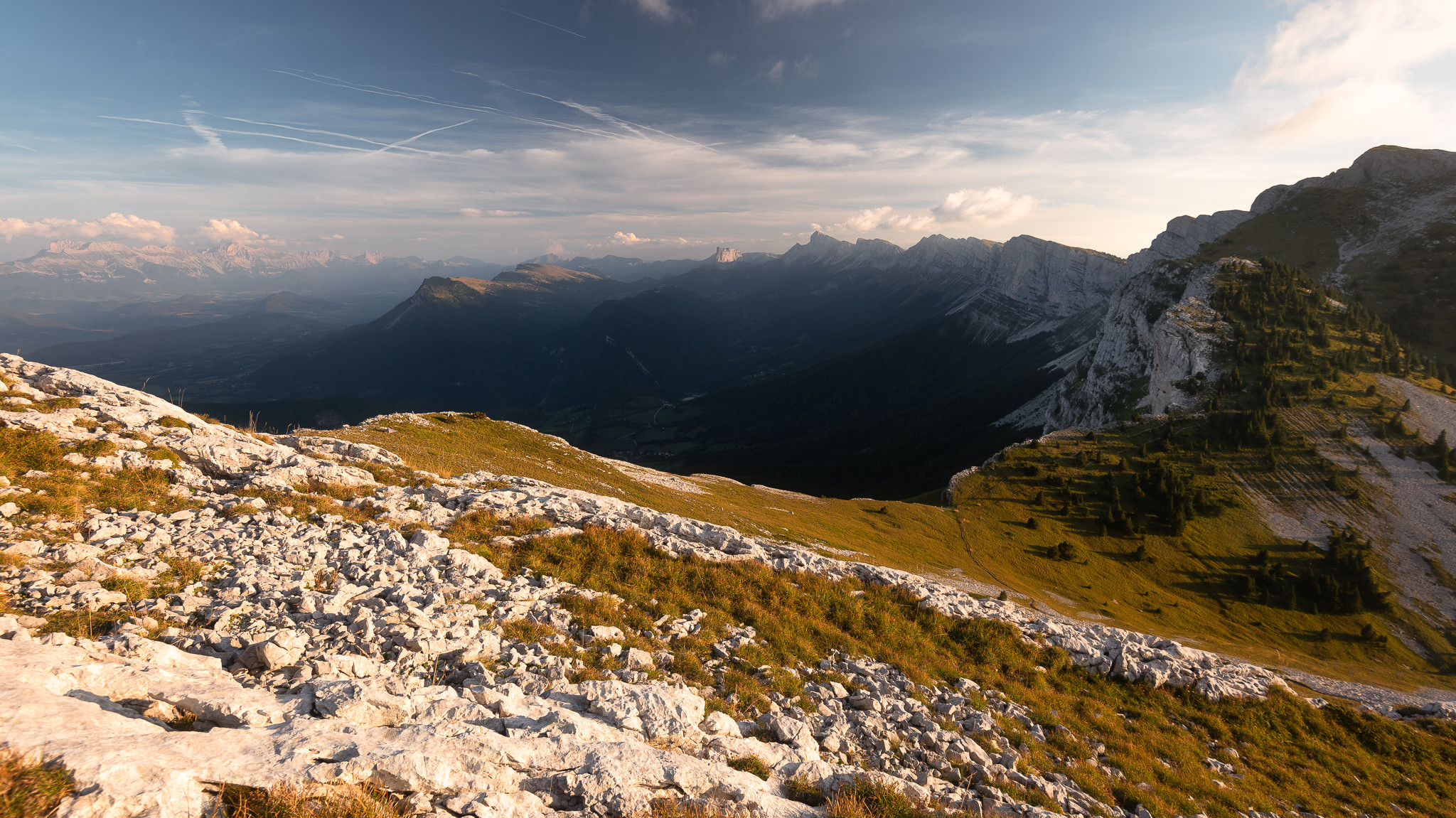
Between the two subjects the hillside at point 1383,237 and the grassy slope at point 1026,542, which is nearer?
the grassy slope at point 1026,542

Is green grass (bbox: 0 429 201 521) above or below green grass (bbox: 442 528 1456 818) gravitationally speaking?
above

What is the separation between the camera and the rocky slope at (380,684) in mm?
7082

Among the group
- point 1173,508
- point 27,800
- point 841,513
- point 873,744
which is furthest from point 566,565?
point 1173,508

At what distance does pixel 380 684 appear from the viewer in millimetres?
9625

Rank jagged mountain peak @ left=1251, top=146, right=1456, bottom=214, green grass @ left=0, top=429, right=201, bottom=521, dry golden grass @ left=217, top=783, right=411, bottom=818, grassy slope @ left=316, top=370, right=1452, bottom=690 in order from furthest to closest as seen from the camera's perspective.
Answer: jagged mountain peak @ left=1251, top=146, right=1456, bottom=214
grassy slope @ left=316, top=370, right=1452, bottom=690
green grass @ left=0, top=429, right=201, bottom=521
dry golden grass @ left=217, top=783, right=411, bottom=818

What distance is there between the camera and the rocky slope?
7082 millimetres

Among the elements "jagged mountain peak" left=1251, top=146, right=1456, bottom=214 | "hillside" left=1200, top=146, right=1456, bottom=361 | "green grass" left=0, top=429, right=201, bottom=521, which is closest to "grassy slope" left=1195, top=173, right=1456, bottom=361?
"hillside" left=1200, top=146, right=1456, bottom=361

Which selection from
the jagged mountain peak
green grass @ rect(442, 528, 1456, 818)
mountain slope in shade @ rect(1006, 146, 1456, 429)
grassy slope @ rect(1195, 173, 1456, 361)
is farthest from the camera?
the jagged mountain peak

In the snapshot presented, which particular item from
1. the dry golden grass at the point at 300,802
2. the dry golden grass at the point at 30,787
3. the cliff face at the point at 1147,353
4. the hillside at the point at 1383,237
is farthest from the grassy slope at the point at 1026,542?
the hillside at the point at 1383,237

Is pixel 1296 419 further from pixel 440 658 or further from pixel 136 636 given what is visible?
pixel 136 636

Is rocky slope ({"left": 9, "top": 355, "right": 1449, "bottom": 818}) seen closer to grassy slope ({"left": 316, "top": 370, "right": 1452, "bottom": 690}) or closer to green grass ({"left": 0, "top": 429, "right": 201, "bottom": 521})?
green grass ({"left": 0, "top": 429, "right": 201, "bottom": 521})

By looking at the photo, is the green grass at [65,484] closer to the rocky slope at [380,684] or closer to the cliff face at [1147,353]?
the rocky slope at [380,684]

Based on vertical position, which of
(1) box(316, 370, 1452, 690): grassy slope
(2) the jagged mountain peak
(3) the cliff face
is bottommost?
(1) box(316, 370, 1452, 690): grassy slope

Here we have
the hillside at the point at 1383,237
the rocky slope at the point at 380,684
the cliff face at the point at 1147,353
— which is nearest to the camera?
the rocky slope at the point at 380,684
